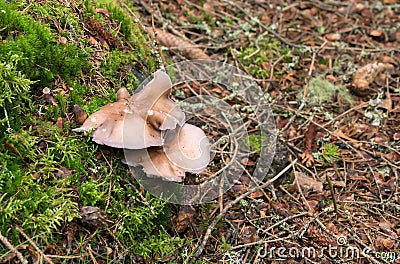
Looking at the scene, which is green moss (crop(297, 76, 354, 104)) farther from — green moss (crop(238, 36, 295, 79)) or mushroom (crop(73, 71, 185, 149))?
mushroom (crop(73, 71, 185, 149))

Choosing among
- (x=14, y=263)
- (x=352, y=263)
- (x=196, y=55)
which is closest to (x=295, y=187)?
(x=352, y=263)

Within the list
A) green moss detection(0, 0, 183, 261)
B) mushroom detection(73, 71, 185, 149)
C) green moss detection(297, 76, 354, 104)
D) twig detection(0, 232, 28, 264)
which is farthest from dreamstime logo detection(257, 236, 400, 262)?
green moss detection(297, 76, 354, 104)

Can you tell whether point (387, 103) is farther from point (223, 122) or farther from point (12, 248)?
point (12, 248)

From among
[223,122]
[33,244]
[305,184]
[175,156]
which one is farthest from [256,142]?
[33,244]

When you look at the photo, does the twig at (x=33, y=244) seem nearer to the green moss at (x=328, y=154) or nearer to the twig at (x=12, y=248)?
the twig at (x=12, y=248)

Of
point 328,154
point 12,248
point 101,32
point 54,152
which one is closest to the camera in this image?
point 12,248

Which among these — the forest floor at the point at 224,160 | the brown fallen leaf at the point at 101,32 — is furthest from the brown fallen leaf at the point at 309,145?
the brown fallen leaf at the point at 101,32
